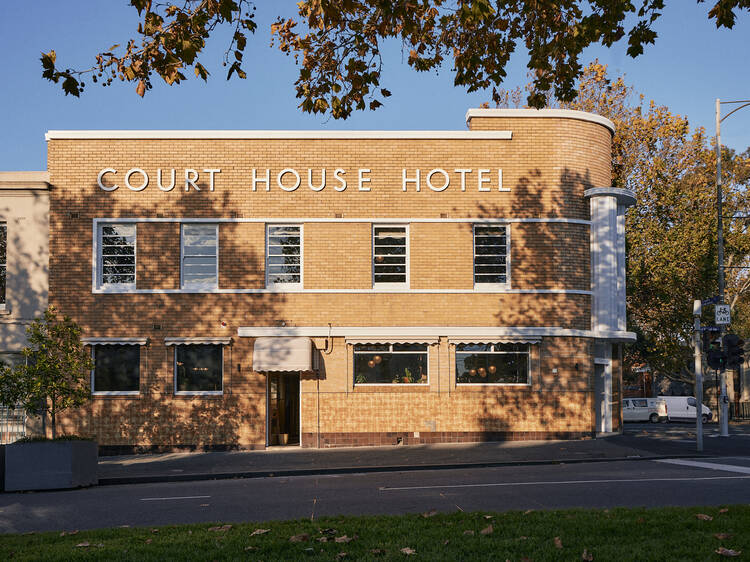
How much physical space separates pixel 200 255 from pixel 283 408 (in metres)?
5.13

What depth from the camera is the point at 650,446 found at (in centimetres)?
2042

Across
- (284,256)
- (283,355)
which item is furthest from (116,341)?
(284,256)

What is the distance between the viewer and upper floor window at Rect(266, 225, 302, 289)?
70.8 feet

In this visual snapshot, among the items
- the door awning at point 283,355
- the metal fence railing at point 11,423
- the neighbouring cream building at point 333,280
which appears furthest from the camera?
the neighbouring cream building at point 333,280

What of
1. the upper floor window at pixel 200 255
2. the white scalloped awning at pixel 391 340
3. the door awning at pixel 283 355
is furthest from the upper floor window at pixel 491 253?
the upper floor window at pixel 200 255

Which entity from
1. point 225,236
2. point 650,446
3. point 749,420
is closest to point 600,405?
point 650,446

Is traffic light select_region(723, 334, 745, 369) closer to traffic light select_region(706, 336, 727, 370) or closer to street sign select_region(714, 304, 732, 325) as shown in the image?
traffic light select_region(706, 336, 727, 370)

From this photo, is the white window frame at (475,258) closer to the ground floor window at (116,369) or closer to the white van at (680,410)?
the ground floor window at (116,369)

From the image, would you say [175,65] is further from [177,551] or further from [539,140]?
[539,140]

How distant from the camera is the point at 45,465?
14.9 meters

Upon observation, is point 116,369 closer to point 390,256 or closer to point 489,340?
point 390,256

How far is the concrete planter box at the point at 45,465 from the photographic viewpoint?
14.7 m

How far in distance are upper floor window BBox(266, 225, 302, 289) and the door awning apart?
177 cm

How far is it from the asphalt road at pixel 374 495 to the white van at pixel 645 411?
26484 mm
